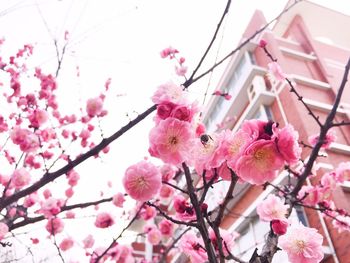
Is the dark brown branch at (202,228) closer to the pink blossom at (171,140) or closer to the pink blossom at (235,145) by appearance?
the pink blossom at (171,140)

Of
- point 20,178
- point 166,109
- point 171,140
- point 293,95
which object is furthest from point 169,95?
point 293,95

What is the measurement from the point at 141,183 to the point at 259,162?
2.73ft

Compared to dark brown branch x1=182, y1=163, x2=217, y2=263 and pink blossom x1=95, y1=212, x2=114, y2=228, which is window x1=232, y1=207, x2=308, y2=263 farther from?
Answer: dark brown branch x1=182, y1=163, x2=217, y2=263

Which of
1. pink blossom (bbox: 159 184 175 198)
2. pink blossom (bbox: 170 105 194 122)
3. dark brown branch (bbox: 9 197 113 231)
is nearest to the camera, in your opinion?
pink blossom (bbox: 170 105 194 122)

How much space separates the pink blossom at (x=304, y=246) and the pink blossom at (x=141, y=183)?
36.3 inches

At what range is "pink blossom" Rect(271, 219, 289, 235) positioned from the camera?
2137 mm

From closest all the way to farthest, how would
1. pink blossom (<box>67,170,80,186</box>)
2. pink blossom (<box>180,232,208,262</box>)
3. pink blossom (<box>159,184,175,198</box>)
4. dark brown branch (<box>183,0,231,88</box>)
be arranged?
pink blossom (<box>180,232,208,262</box>)
dark brown branch (<box>183,0,231,88</box>)
pink blossom (<box>159,184,175,198</box>)
pink blossom (<box>67,170,80,186</box>)

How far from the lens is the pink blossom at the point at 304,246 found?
2.04 metres

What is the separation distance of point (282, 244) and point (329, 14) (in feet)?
55.7

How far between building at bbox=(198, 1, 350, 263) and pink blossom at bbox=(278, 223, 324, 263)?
5.26 meters

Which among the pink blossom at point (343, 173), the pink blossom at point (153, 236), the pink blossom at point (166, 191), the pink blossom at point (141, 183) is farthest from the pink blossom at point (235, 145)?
the pink blossom at point (153, 236)

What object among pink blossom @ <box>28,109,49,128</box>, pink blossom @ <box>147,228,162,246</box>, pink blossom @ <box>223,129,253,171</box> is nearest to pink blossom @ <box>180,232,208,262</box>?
pink blossom @ <box>223,129,253,171</box>

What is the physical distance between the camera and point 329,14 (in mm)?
16219

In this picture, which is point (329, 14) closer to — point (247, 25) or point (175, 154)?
point (247, 25)
